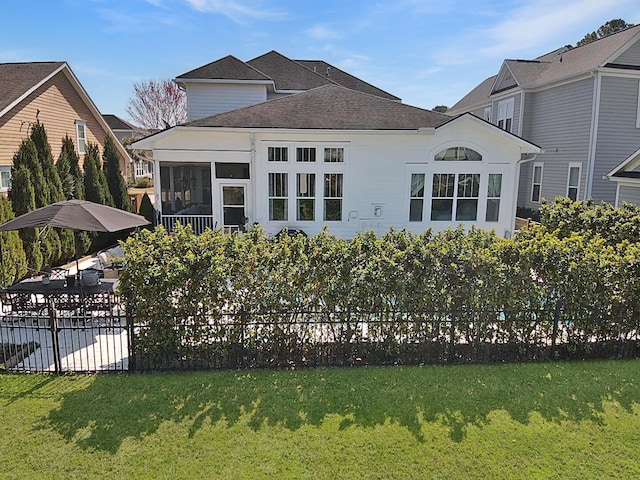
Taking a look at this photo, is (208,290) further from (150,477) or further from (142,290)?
(150,477)

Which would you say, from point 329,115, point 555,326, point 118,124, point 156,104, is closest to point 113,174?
point 329,115

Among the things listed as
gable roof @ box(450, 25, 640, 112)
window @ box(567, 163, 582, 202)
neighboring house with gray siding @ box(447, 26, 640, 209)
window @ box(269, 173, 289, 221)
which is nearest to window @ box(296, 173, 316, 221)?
window @ box(269, 173, 289, 221)

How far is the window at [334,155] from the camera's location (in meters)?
15.2

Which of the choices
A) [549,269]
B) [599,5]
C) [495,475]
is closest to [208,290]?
[495,475]

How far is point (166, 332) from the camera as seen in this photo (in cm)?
612

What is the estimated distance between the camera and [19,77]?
1694cm

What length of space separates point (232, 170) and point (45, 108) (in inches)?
339

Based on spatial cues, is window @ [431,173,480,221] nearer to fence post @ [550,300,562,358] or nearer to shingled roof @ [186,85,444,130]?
shingled roof @ [186,85,444,130]

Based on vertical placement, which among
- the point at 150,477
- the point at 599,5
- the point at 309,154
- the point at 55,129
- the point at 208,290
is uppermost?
the point at 599,5

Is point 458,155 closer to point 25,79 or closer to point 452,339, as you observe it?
point 452,339

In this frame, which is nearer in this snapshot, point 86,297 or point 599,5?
point 86,297

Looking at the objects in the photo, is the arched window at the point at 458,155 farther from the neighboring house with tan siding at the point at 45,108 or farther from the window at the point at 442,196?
the neighboring house with tan siding at the point at 45,108

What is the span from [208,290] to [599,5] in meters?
19.7

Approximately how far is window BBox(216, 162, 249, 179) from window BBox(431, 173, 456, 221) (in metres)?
6.84
